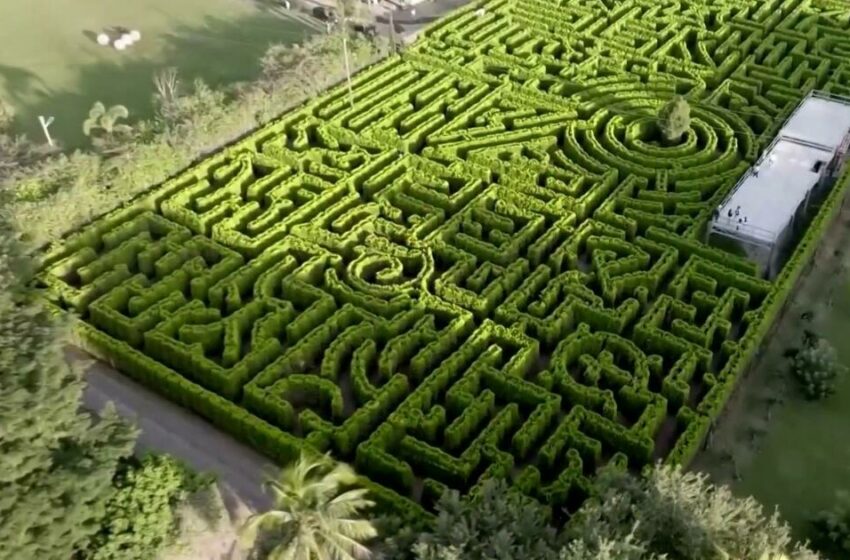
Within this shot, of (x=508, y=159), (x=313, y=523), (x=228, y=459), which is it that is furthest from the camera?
(x=508, y=159)

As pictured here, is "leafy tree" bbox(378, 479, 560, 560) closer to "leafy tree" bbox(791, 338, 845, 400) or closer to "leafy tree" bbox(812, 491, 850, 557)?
"leafy tree" bbox(812, 491, 850, 557)

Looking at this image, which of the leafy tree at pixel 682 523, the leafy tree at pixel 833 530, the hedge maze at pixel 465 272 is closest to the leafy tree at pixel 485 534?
the leafy tree at pixel 682 523

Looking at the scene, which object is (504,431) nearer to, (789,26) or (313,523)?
(313,523)

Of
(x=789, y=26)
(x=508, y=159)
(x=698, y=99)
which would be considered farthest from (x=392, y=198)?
(x=789, y=26)

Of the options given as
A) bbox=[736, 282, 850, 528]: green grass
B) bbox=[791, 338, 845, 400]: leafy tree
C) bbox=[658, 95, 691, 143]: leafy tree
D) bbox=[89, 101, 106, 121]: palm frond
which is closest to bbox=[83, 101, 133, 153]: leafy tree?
bbox=[89, 101, 106, 121]: palm frond

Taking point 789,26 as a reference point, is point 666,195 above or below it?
below

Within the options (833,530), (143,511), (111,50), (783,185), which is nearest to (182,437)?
(143,511)

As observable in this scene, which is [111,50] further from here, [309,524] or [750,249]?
[309,524]
